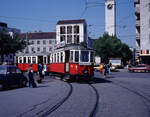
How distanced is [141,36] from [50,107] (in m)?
44.0

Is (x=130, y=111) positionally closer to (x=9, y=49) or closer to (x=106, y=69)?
(x=106, y=69)

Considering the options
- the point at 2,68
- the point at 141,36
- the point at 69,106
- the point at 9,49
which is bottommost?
the point at 69,106

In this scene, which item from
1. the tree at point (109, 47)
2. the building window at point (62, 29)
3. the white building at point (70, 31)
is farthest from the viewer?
the building window at point (62, 29)

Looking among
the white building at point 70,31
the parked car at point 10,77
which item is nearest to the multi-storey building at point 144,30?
the white building at point 70,31

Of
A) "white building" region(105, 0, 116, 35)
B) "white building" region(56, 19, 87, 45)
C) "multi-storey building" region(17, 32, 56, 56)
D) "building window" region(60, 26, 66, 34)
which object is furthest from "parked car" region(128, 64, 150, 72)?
"multi-storey building" region(17, 32, 56, 56)

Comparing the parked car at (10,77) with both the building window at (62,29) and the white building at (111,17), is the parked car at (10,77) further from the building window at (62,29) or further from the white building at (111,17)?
the building window at (62,29)

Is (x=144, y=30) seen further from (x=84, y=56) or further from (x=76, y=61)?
(x=76, y=61)

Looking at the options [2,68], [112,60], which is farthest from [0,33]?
[2,68]

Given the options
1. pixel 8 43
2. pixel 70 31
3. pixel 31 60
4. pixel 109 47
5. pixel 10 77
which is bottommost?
pixel 10 77

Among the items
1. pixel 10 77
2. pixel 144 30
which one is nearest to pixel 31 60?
pixel 10 77

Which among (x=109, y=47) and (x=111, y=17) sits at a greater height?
(x=111, y=17)

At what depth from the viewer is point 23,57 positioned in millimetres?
32500

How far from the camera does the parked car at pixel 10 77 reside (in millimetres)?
13545

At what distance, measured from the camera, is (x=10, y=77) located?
14.1m
